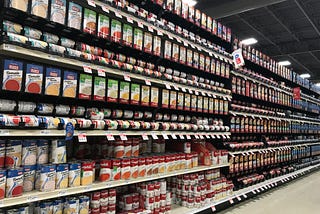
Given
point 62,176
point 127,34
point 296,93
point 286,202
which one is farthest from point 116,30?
point 296,93

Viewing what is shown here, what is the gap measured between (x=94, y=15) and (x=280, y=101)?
559 cm

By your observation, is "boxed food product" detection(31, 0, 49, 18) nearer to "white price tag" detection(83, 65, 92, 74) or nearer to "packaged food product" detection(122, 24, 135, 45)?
"white price tag" detection(83, 65, 92, 74)

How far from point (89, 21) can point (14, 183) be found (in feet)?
4.95

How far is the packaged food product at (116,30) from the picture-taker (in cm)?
261

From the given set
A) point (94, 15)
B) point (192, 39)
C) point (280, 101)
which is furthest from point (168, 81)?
point (280, 101)

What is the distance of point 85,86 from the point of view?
2.32m

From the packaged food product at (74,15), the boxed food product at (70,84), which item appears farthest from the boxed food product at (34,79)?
the packaged food product at (74,15)

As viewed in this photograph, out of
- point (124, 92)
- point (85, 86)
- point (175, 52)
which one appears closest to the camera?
point (85, 86)

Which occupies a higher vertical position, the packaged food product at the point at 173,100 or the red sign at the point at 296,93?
the red sign at the point at 296,93

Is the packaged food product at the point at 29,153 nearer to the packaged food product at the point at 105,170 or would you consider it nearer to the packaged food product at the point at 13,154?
the packaged food product at the point at 13,154

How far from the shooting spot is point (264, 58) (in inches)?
231

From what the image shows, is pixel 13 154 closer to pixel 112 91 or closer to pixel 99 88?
pixel 99 88

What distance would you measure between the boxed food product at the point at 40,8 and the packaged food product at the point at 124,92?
3.12 feet

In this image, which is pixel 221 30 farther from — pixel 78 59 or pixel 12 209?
pixel 12 209
